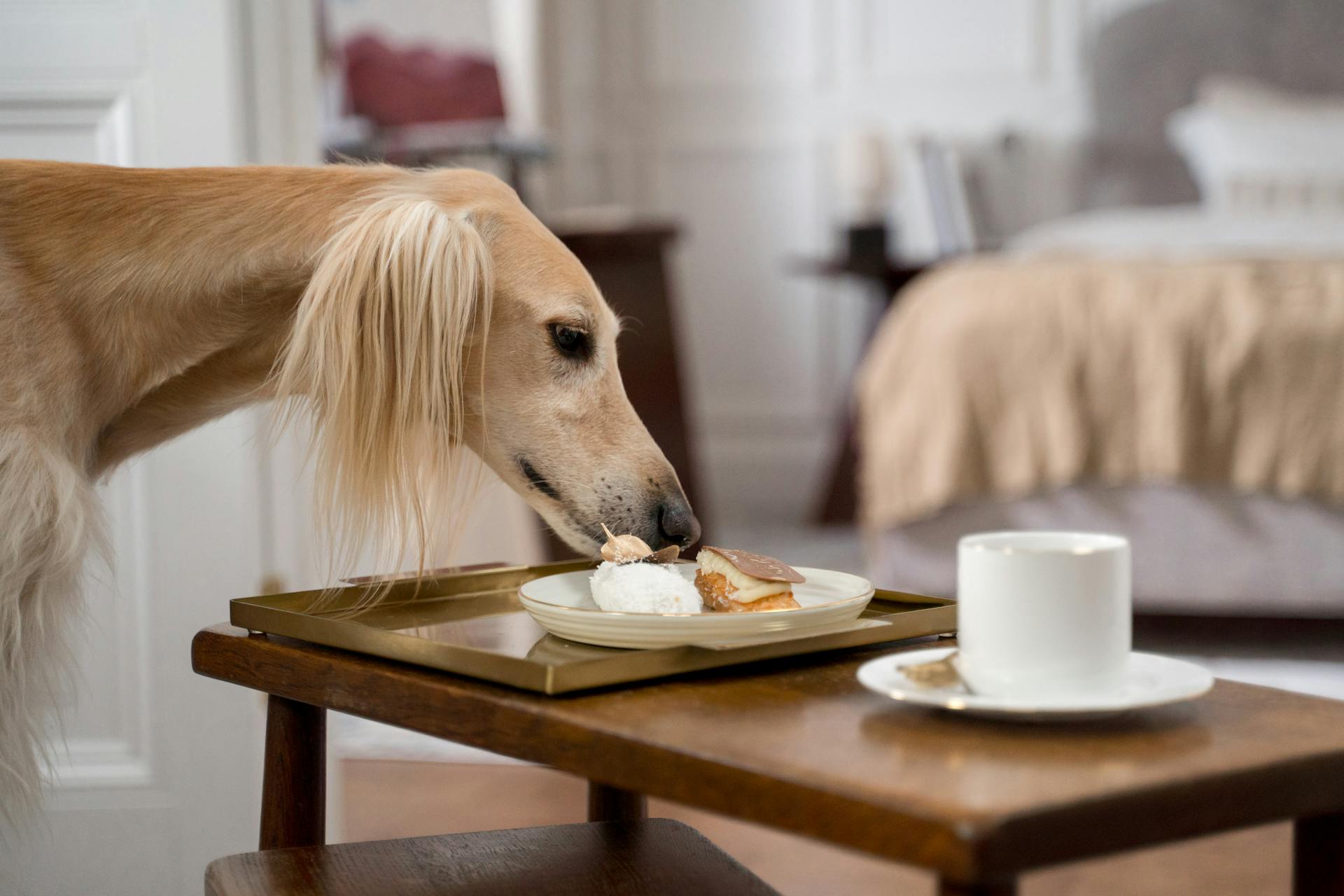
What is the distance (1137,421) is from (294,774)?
2.20 m

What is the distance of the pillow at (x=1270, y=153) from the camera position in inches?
157

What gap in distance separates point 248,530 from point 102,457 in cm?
54

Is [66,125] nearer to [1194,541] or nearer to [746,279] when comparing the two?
[1194,541]

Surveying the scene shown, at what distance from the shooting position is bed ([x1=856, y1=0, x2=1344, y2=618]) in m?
2.70

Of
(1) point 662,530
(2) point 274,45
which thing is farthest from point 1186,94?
(1) point 662,530

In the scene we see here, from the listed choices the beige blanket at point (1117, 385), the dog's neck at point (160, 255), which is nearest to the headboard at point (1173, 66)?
the beige blanket at point (1117, 385)

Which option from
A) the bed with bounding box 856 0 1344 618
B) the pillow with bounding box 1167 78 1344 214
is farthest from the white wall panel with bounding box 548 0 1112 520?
the bed with bounding box 856 0 1344 618

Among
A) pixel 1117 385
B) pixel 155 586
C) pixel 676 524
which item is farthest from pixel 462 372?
pixel 1117 385

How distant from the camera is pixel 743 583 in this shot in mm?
864

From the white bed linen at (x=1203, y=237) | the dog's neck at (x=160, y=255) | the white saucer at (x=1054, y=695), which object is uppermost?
the white bed linen at (x=1203, y=237)

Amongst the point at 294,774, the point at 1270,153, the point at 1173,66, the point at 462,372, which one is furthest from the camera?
the point at 1173,66

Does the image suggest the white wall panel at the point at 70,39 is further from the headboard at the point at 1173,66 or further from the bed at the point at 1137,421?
the headboard at the point at 1173,66

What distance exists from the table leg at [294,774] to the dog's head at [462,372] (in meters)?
0.14

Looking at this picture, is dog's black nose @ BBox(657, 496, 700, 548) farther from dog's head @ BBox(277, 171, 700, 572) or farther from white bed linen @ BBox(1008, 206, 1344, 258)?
white bed linen @ BBox(1008, 206, 1344, 258)
